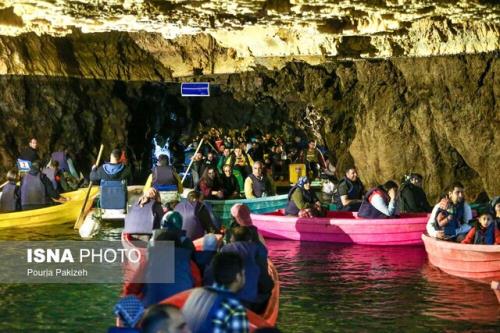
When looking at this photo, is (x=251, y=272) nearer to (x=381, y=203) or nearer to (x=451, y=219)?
(x=451, y=219)

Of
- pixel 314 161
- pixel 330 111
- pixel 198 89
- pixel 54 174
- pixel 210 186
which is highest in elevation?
pixel 198 89

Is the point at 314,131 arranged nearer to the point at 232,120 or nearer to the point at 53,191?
the point at 232,120

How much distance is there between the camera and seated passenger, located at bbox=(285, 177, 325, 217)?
63.3ft

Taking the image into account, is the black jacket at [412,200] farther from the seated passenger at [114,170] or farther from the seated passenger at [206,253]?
the seated passenger at [206,253]

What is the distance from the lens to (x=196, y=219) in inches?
575

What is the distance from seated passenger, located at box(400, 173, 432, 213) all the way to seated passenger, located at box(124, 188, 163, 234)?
7324 mm

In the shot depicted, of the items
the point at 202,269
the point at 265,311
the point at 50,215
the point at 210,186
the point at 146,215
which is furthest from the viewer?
the point at 210,186

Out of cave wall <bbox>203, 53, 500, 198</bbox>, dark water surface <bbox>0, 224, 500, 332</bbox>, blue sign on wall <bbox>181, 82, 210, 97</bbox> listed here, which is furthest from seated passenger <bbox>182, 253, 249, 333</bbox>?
blue sign on wall <bbox>181, 82, 210, 97</bbox>

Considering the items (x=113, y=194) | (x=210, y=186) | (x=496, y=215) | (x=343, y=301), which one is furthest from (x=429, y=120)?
(x=343, y=301)

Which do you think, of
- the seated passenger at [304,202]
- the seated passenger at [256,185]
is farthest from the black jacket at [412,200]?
the seated passenger at [256,185]

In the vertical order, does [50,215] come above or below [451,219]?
below

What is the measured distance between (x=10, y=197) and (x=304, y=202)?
791 cm

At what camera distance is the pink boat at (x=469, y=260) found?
560 inches

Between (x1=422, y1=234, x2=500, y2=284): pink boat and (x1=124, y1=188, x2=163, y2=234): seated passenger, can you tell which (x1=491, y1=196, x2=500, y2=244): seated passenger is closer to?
(x1=422, y1=234, x2=500, y2=284): pink boat
